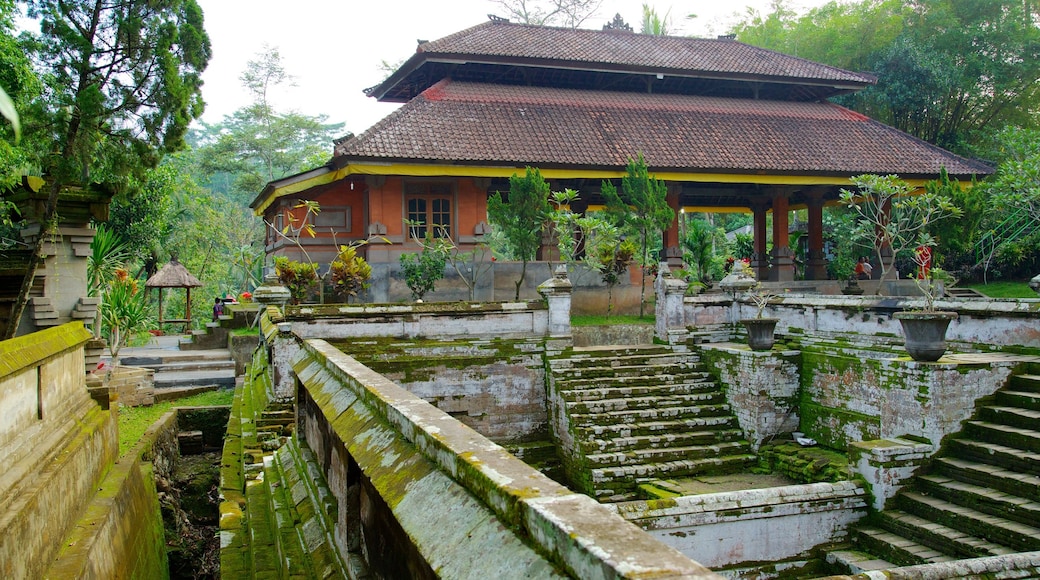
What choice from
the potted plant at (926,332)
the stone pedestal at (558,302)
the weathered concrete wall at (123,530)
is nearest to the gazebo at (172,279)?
the weathered concrete wall at (123,530)

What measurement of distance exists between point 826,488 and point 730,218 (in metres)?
32.9

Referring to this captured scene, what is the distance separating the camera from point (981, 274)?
22000 millimetres

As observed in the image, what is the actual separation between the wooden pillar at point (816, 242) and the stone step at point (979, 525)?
530 inches

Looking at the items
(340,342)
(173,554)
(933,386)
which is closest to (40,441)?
(173,554)

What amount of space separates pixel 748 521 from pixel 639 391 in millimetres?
3971

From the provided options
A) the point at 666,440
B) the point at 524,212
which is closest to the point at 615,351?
the point at 666,440

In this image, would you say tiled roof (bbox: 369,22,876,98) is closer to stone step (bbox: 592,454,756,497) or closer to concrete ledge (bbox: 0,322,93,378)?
stone step (bbox: 592,454,756,497)

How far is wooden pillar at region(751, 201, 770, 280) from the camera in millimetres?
21767

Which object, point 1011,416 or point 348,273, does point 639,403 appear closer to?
point 1011,416

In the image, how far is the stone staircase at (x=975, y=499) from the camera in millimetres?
7359

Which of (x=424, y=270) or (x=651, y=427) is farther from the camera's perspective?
(x=424, y=270)

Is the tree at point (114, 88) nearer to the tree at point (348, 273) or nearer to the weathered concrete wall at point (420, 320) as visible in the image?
the weathered concrete wall at point (420, 320)

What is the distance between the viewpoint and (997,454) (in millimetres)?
8188

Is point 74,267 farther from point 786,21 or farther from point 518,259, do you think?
point 786,21
